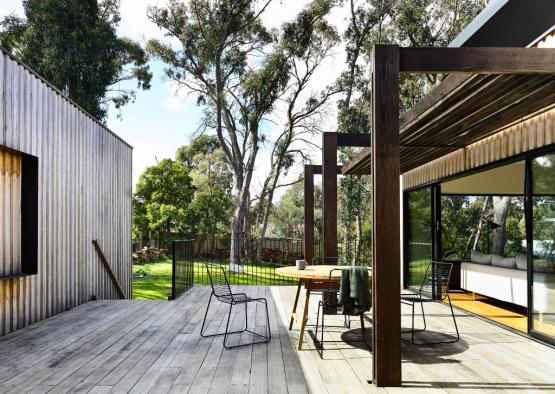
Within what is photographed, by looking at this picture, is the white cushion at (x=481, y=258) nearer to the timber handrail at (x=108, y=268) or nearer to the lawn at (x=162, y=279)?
the lawn at (x=162, y=279)

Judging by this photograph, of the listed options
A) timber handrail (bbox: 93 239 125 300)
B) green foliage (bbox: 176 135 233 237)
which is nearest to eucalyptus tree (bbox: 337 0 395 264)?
green foliage (bbox: 176 135 233 237)

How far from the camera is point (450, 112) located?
482 centimetres

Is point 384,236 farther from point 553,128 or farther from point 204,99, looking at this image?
point 204,99

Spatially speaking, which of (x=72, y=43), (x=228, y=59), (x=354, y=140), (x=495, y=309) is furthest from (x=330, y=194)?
(x=228, y=59)

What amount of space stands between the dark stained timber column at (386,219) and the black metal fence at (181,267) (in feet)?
15.1

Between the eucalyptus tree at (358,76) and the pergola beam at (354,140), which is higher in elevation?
the eucalyptus tree at (358,76)

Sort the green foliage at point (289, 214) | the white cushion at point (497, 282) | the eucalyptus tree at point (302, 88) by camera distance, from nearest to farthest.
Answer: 1. the white cushion at point (497, 282)
2. the eucalyptus tree at point (302, 88)
3. the green foliage at point (289, 214)

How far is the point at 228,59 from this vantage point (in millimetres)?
18031

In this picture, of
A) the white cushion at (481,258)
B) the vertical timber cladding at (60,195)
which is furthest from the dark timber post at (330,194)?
the vertical timber cladding at (60,195)

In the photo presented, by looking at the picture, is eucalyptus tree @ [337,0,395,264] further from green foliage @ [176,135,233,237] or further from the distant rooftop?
the distant rooftop

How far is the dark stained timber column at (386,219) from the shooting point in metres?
3.49

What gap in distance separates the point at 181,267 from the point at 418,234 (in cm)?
473

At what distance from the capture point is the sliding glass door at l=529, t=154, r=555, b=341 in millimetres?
4879

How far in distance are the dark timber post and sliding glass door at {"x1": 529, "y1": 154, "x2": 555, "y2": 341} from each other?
2.65m
